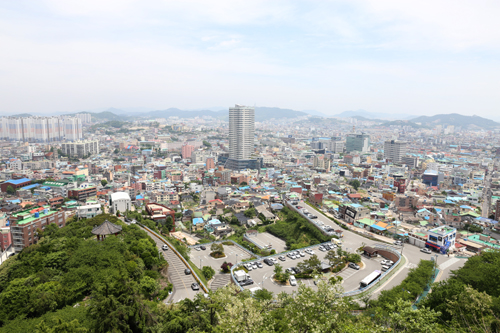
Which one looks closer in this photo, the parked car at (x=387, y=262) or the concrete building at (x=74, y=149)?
the parked car at (x=387, y=262)

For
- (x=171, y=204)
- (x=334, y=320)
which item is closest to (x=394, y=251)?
(x=334, y=320)

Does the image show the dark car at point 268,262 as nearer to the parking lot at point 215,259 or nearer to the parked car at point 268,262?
the parked car at point 268,262

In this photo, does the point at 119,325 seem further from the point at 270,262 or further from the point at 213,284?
the point at 270,262

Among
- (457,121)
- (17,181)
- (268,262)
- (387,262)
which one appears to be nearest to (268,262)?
(268,262)

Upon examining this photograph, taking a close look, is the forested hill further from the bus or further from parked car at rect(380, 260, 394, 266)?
parked car at rect(380, 260, 394, 266)

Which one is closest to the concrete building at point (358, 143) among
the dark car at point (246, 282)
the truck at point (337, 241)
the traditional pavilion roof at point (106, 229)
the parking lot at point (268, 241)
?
the parking lot at point (268, 241)

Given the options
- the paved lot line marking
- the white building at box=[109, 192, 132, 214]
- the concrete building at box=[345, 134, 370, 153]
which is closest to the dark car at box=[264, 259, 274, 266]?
the paved lot line marking

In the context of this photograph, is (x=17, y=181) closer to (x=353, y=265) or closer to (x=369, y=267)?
(x=353, y=265)
